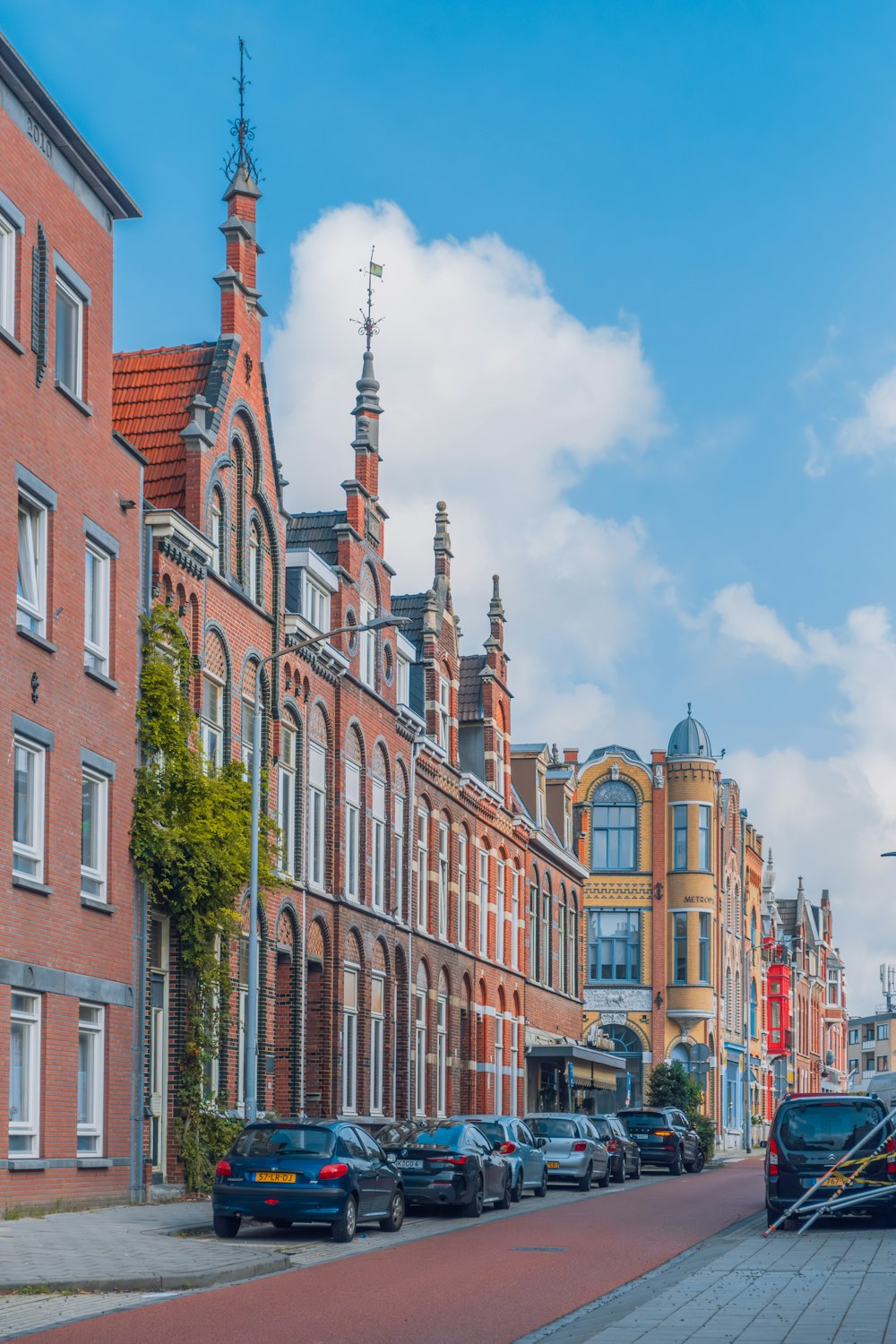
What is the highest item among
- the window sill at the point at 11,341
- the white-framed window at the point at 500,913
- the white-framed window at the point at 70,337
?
the white-framed window at the point at 70,337

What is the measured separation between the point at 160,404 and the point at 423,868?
649 inches

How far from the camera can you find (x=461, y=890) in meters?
47.4

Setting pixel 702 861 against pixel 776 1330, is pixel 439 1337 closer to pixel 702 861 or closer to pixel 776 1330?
pixel 776 1330

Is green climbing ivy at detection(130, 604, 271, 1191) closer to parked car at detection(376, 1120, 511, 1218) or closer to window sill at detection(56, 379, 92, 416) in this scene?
parked car at detection(376, 1120, 511, 1218)

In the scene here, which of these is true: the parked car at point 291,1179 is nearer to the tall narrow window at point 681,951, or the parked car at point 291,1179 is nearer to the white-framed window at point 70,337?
the white-framed window at point 70,337

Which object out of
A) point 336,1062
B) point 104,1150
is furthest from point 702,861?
point 104,1150

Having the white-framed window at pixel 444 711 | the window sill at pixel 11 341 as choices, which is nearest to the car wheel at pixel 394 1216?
the window sill at pixel 11 341

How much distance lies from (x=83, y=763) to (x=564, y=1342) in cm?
1337

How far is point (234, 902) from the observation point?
96.2 ft

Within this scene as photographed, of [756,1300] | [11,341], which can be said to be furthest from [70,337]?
[756,1300]

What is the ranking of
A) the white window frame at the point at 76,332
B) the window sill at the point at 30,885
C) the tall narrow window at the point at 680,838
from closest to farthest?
the window sill at the point at 30,885, the white window frame at the point at 76,332, the tall narrow window at the point at 680,838

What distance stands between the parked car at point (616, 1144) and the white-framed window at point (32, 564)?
18327 mm

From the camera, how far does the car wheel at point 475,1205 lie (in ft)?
83.7

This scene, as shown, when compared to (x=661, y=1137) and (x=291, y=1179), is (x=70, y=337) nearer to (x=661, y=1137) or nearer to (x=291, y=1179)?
(x=291, y=1179)
